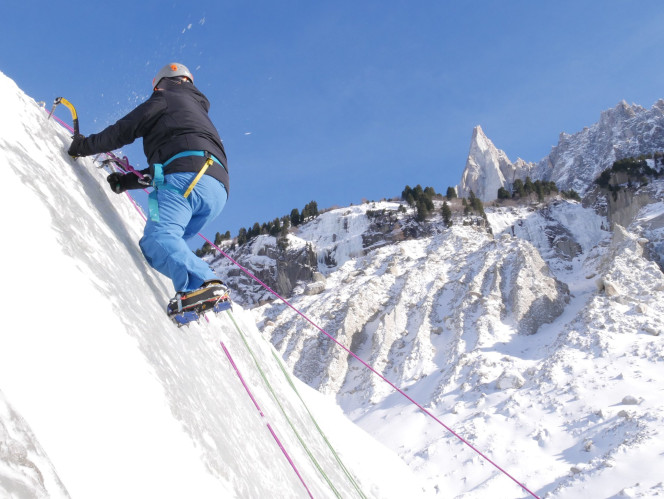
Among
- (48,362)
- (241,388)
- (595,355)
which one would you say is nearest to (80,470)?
(48,362)

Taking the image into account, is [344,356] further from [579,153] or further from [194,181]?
[579,153]

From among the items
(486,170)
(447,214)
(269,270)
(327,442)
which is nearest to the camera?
(327,442)

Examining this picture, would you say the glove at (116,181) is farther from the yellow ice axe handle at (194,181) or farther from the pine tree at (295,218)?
the pine tree at (295,218)

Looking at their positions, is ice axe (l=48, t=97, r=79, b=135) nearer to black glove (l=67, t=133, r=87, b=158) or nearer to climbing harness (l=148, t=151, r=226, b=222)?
black glove (l=67, t=133, r=87, b=158)

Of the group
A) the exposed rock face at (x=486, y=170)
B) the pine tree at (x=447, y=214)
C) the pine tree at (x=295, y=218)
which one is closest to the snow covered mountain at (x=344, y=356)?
the pine tree at (x=447, y=214)

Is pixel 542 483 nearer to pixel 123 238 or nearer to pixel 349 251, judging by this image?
pixel 123 238

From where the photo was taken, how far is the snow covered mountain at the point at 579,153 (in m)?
78.7

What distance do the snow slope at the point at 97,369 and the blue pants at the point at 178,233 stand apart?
0.64 feet

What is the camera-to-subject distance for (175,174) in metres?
3.88

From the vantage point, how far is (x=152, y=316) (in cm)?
321

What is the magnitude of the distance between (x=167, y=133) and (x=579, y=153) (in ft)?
321

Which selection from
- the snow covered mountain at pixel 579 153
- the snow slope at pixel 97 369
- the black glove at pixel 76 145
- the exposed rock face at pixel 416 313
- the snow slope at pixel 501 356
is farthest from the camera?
the snow covered mountain at pixel 579 153

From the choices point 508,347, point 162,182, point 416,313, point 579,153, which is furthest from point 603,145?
point 162,182

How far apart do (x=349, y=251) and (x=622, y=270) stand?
23200 millimetres
